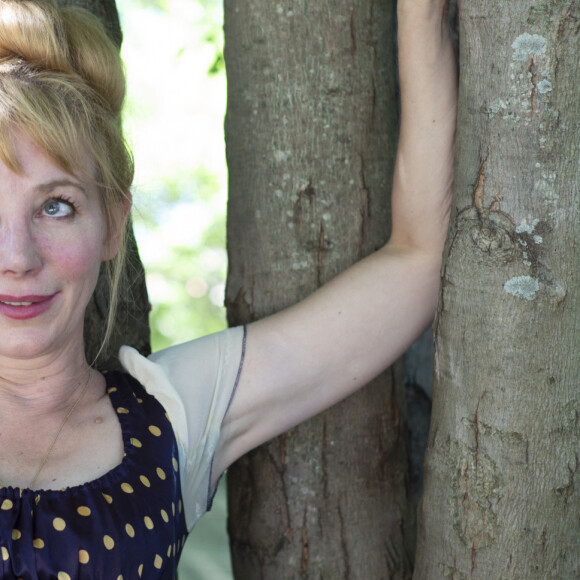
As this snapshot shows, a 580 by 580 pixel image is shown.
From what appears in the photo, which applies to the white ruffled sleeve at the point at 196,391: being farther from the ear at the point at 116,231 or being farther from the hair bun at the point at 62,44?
the hair bun at the point at 62,44

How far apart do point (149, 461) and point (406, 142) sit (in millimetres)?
861

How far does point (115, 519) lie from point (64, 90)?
87 cm

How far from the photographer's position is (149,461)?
167 centimetres

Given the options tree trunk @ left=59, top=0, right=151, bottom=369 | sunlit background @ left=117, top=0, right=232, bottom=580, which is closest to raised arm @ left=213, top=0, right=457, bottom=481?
tree trunk @ left=59, top=0, right=151, bottom=369

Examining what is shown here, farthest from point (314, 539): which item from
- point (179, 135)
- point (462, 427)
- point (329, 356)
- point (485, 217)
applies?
point (179, 135)

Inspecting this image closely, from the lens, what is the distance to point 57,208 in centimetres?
163

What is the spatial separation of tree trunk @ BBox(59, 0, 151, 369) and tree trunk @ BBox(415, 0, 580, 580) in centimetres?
94

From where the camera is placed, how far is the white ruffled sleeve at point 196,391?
5.79 ft

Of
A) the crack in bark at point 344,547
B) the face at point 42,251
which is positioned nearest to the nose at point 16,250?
the face at point 42,251

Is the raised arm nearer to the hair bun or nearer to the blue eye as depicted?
the blue eye

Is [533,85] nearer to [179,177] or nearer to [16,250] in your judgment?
[16,250]

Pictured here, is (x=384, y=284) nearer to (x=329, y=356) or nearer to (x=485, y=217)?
(x=329, y=356)

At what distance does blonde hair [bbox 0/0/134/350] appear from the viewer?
156 cm

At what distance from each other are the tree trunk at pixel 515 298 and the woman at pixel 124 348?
22cm
